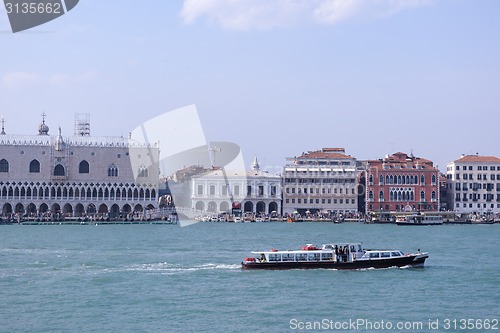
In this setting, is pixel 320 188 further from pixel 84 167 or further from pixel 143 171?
pixel 84 167

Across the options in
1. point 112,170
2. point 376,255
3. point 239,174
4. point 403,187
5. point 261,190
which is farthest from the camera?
point 239,174

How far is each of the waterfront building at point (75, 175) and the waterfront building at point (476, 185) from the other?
80.3ft

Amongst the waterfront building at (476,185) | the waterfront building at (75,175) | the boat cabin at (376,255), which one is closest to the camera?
the boat cabin at (376,255)

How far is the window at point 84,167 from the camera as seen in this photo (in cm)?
6606

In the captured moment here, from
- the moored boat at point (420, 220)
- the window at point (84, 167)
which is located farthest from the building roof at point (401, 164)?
the window at point (84, 167)

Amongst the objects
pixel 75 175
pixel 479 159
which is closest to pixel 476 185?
pixel 479 159

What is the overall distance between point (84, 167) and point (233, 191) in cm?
1295

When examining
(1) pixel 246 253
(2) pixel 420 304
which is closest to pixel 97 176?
(1) pixel 246 253

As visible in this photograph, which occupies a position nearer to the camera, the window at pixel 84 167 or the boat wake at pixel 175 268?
the boat wake at pixel 175 268

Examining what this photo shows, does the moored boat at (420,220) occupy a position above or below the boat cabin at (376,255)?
above

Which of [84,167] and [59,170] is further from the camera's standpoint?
[84,167]

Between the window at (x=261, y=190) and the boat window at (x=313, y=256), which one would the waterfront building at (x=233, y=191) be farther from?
the boat window at (x=313, y=256)

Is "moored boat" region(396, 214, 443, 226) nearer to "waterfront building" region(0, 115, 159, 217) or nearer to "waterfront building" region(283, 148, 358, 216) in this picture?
"waterfront building" region(283, 148, 358, 216)

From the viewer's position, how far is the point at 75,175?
65.9 metres
